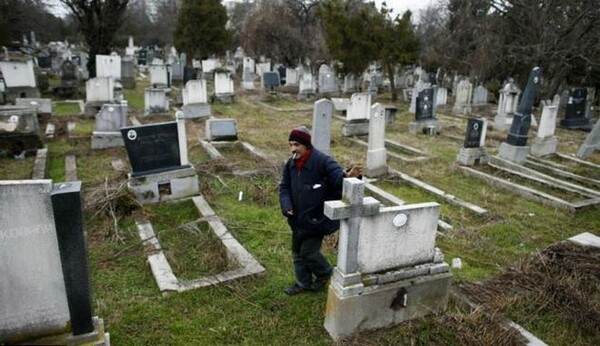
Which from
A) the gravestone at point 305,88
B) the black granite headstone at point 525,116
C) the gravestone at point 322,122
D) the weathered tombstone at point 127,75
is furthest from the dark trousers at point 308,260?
the weathered tombstone at point 127,75

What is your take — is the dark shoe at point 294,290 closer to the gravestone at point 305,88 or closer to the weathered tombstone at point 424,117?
the weathered tombstone at point 424,117

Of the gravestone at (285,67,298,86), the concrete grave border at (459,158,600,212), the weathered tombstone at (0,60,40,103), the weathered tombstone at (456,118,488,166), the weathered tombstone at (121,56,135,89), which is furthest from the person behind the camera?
the gravestone at (285,67,298,86)

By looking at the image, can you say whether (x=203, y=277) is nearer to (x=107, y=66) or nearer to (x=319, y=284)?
(x=319, y=284)

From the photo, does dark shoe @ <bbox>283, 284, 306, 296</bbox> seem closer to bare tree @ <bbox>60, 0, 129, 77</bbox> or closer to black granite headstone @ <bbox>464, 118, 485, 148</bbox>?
black granite headstone @ <bbox>464, 118, 485, 148</bbox>

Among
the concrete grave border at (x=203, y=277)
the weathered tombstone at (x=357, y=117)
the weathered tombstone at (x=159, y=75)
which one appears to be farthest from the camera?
the weathered tombstone at (x=159, y=75)

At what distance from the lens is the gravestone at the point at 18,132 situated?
9.23m

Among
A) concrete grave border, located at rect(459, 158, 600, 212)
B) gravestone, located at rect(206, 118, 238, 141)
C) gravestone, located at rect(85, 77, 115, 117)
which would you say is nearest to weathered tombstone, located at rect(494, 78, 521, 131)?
concrete grave border, located at rect(459, 158, 600, 212)

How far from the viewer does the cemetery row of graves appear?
3.11m

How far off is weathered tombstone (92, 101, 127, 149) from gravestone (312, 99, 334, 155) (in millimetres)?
4846

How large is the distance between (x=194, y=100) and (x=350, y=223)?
11.7m

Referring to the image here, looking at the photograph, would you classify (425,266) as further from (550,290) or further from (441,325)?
(550,290)

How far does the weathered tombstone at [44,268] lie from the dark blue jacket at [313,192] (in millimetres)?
1782

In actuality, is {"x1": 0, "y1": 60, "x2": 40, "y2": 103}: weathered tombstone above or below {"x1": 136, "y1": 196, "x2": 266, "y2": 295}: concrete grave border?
above

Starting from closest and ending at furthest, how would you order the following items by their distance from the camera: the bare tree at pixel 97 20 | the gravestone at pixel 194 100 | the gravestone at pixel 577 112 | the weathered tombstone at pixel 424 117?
1. the weathered tombstone at pixel 424 117
2. the gravestone at pixel 194 100
3. the gravestone at pixel 577 112
4. the bare tree at pixel 97 20
